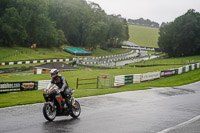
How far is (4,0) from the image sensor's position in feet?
293

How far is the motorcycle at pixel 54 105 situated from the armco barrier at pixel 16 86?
55.7ft

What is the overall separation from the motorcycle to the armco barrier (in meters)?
17.0

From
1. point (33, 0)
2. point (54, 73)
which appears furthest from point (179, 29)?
point (54, 73)

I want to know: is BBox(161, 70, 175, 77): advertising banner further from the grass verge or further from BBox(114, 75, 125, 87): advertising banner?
BBox(114, 75, 125, 87): advertising banner

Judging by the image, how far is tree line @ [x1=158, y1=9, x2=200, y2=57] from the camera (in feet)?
329

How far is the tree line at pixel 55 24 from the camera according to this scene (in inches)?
3310

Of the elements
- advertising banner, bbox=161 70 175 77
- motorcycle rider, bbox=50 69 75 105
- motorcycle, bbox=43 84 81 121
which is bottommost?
advertising banner, bbox=161 70 175 77

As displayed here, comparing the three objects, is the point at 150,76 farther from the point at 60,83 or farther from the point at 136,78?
the point at 60,83

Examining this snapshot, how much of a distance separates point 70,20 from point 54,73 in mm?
106335

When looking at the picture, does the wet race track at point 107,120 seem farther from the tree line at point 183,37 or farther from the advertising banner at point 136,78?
the tree line at point 183,37

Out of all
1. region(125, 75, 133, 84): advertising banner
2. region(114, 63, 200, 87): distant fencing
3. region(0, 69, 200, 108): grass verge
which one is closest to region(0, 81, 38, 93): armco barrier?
region(0, 69, 200, 108): grass verge

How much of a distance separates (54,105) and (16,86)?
59.5 ft

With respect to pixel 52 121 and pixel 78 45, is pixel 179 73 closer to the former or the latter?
pixel 52 121

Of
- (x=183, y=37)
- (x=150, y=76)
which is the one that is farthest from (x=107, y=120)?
(x=183, y=37)
